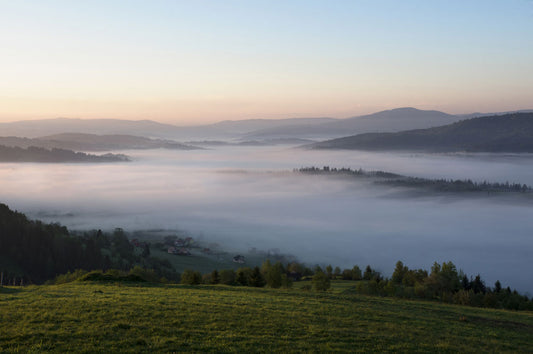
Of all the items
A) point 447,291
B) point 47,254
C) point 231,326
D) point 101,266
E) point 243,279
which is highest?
point 231,326

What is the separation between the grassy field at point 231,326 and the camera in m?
20.4

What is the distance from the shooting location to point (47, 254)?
13662 cm

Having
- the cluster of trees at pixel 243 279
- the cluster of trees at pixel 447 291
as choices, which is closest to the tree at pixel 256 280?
the cluster of trees at pixel 243 279

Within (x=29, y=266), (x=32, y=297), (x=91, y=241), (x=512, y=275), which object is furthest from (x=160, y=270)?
(x=512, y=275)

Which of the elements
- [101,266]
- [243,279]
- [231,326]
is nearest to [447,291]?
[243,279]

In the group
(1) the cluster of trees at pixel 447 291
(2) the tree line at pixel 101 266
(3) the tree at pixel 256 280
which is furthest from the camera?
(2) the tree line at pixel 101 266

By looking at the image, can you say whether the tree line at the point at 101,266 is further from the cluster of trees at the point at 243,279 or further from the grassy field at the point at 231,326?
the grassy field at the point at 231,326

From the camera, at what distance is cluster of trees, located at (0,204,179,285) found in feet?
427

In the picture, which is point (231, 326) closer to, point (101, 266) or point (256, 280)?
point (256, 280)

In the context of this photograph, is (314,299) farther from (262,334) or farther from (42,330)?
(42,330)

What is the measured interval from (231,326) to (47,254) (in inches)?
5374

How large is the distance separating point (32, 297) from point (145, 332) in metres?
14.7

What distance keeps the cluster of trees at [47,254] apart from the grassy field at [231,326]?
109887 millimetres

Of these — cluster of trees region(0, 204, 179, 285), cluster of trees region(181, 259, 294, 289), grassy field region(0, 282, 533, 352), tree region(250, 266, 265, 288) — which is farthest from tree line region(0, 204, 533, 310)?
grassy field region(0, 282, 533, 352)
